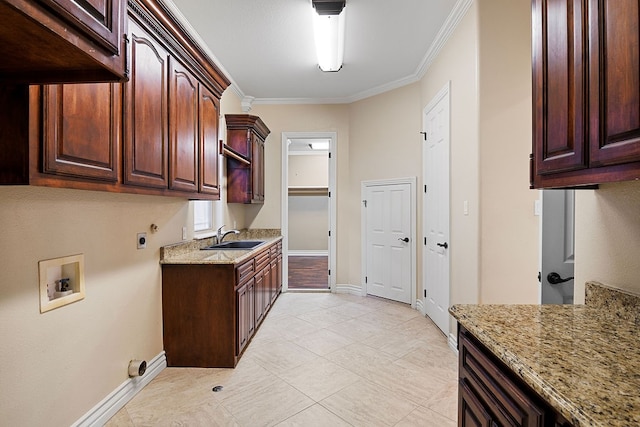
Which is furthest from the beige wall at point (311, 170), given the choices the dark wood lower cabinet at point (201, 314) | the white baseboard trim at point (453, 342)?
the dark wood lower cabinet at point (201, 314)

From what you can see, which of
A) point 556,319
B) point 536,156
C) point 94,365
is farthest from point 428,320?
point 94,365

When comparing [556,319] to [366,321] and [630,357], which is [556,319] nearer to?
[630,357]

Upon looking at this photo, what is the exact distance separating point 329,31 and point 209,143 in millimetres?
1574

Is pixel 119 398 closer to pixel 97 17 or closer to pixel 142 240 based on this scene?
pixel 142 240

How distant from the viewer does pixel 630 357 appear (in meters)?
0.98

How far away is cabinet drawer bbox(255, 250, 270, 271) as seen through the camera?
11.7ft

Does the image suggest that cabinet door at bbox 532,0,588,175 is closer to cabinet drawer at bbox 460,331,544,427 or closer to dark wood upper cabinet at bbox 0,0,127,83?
cabinet drawer at bbox 460,331,544,427

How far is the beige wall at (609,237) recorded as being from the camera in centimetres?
132

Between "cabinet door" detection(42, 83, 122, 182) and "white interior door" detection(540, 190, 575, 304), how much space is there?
287cm

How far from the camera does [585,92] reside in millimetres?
1072

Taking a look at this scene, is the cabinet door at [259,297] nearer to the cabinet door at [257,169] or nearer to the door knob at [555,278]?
the cabinet door at [257,169]

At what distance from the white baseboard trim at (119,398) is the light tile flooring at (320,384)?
0.14 feet

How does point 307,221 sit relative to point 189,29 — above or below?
below

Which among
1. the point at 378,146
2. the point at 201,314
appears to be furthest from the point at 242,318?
the point at 378,146
